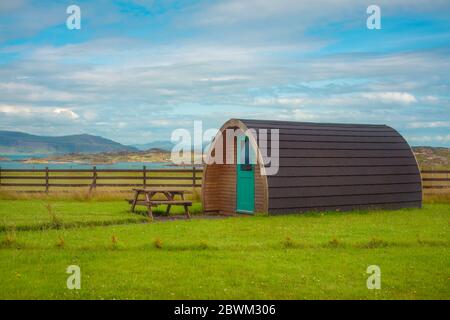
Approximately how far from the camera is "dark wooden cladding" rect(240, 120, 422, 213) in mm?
18031

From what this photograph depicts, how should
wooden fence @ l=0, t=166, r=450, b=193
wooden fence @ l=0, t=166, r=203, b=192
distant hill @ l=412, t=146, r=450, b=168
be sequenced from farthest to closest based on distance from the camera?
distant hill @ l=412, t=146, r=450, b=168, wooden fence @ l=0, t=166, r=450, b=193, wooden fence @ l=0, t=166, r=203, b=192

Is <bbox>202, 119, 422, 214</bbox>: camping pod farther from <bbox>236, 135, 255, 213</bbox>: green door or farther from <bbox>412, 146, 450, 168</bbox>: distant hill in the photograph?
<bbox>412, 146, 450, 168</bbox>: distant hill

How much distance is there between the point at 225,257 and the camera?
421 inches

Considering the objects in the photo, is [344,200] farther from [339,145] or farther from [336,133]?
[336,133]

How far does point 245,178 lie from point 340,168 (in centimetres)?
327

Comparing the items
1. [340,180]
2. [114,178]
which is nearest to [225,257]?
[340,180]

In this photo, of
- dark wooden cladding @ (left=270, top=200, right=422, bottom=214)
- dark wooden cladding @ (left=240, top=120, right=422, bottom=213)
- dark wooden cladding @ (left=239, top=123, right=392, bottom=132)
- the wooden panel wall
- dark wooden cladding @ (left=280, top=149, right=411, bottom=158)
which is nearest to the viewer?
dark wooden cladding @ (left=270, top=200, right=422, bottom=214)

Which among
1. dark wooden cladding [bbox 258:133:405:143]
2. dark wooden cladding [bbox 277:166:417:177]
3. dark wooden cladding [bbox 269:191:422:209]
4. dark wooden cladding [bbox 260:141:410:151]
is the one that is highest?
dark wooden cladding [bbox 258:133:405:143]

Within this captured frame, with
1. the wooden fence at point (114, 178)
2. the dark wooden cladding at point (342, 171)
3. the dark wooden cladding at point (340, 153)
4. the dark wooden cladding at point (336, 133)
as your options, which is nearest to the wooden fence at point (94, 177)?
the wooden fence at point (114, 178)

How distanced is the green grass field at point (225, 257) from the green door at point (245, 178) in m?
1.96

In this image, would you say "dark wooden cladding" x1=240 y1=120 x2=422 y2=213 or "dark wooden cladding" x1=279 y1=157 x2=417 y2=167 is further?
"dark wooden cladding" x1=279 y1=157 x2=417 y2=167

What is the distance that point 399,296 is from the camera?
8.28 meters

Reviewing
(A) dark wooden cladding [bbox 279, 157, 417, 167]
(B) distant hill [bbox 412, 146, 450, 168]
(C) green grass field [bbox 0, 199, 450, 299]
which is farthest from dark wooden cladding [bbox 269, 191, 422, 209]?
(B) distant hill [bbox 412, 146, 450, 168]
